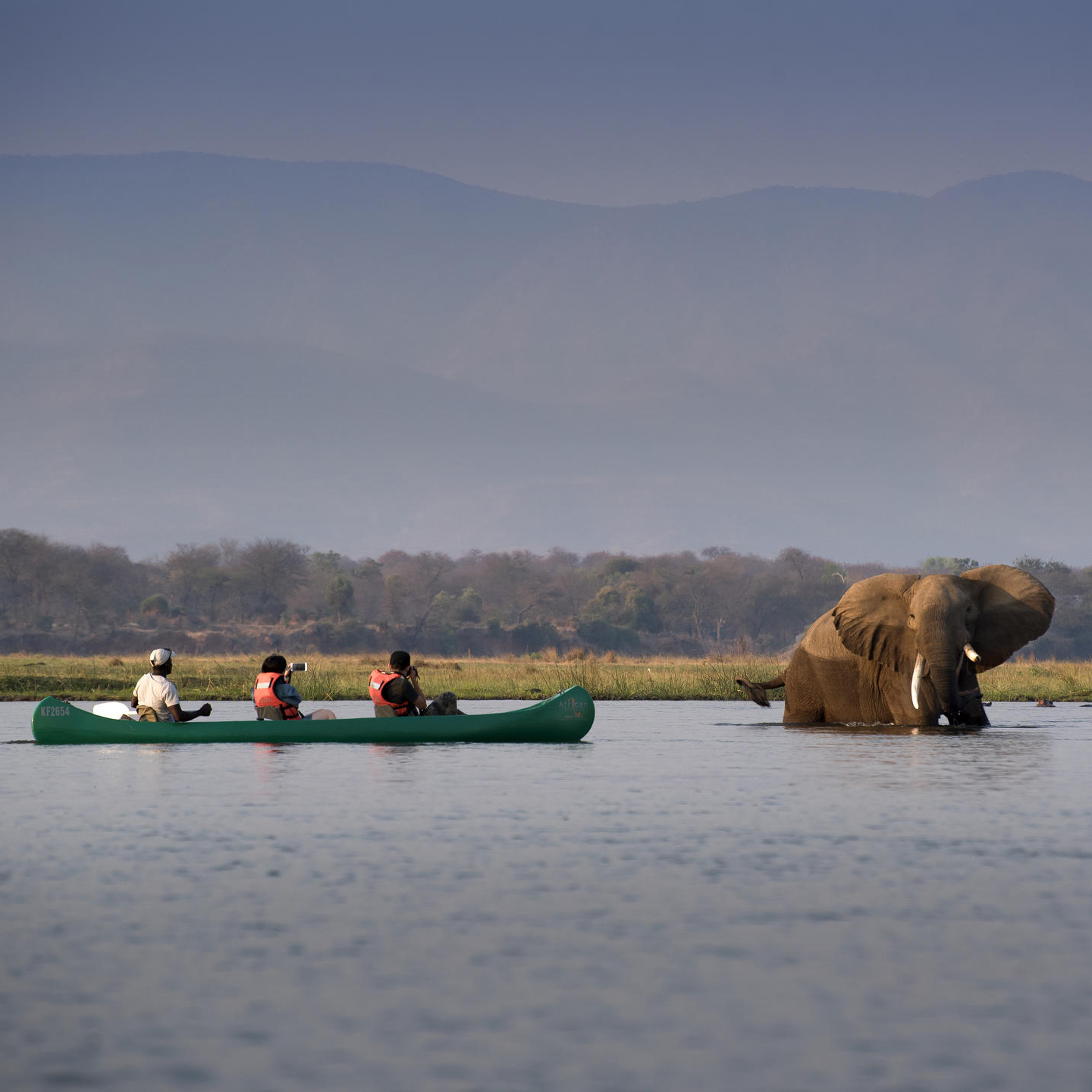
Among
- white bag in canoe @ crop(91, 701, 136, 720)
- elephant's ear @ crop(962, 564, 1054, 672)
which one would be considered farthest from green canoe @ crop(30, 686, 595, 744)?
elephant's ear @ crop(962, 564, 1054, 672)

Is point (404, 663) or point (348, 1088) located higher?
point (404, 663)

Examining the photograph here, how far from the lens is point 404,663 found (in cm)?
2120

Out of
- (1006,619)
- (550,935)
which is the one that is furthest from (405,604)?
(550,935)

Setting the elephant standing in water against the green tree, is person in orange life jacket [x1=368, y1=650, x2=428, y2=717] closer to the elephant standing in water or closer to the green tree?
the elephant standing in water

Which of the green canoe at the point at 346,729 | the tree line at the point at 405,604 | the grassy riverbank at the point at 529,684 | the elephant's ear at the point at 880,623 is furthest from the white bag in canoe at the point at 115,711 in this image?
the tree line at the point at 405,604

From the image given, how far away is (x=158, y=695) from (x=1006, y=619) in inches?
468

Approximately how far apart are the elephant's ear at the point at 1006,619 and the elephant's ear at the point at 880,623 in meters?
1.08

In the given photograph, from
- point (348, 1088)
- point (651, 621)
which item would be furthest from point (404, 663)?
point (651, 621)

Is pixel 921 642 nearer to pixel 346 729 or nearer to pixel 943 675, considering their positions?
pixel 943 675

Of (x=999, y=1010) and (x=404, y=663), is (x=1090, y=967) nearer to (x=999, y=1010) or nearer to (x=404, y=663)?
(x=999, y=1010)

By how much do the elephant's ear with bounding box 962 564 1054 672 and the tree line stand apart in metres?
85.2

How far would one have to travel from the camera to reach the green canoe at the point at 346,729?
2038cm

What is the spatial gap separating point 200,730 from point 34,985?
13.0 meters

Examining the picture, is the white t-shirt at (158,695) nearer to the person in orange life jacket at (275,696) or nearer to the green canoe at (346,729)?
the green canoe at (346,729)
